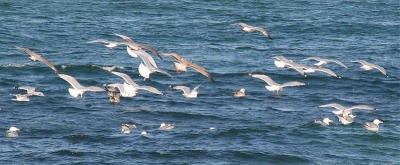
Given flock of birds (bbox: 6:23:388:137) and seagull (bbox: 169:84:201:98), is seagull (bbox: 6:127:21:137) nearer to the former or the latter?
flock of birds (bbox: 6:23:388:137)

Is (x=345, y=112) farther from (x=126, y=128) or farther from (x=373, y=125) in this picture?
(x=126, y=128)

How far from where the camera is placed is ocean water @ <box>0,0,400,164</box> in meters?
26.3

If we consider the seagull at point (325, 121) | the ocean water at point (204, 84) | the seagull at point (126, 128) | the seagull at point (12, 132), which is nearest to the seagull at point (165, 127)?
the ocean water at point (204, 84)

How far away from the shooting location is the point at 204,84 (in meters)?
36.9

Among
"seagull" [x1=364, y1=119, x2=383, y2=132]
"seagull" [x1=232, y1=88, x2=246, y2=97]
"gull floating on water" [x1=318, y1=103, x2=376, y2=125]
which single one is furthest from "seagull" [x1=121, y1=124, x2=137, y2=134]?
"seagull" [x1=364, y1=119, x2=383, y2=132]

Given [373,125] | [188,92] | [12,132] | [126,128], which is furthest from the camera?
[188,92]

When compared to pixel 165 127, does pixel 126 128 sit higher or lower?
lower

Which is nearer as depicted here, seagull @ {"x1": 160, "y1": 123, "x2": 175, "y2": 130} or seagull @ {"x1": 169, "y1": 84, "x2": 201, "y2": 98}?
seagull @ {"x1": 160, "y1": 123, "x2": 175, "y2": 130}

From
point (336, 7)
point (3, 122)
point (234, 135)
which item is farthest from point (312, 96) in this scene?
point (336, 7)

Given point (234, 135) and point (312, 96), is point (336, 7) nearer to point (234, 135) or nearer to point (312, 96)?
point (312, 96)

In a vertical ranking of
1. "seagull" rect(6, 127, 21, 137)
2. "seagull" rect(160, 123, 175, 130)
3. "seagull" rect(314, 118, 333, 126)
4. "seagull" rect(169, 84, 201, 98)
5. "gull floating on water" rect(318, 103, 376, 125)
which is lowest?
"seagull" rect(6, 127, 21, 137)

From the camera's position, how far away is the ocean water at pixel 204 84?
26.3m

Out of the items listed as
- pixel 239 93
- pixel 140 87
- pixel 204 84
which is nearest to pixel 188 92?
pixel 239 93

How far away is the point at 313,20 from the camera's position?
55.3 m
